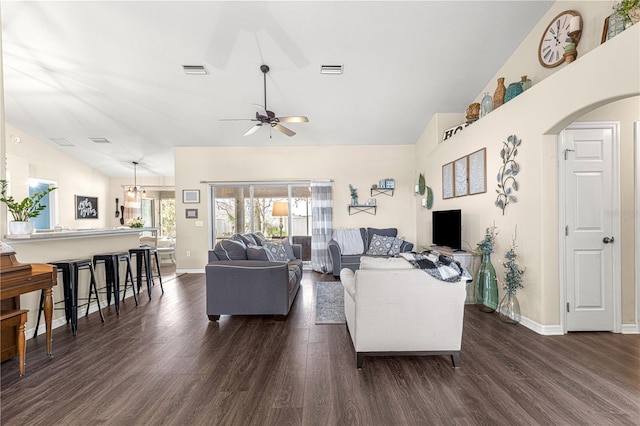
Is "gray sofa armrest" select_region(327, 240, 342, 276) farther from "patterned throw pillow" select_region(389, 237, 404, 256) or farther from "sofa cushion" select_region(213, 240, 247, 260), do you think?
"sofa cushion" select_region(213, 240, 247, 260)

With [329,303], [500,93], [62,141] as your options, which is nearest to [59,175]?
[62,141]

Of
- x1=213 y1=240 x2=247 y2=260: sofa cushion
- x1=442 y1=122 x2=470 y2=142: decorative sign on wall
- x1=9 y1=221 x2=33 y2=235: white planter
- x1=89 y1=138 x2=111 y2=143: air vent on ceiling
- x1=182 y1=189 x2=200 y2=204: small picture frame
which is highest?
x1=89 y1=138 x2=111 y2=143: air vent on ceiling

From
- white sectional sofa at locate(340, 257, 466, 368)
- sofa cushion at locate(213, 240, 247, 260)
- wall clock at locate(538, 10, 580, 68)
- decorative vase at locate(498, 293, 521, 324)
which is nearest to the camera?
white sectional sofa at locate(340, 257, 466, 368)

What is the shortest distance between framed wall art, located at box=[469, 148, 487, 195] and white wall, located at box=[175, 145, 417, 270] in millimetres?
2471

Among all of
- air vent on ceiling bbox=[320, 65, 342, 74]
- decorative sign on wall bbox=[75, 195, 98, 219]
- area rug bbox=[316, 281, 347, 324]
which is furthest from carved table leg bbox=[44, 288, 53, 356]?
decorative sign on wall bbox=[75, 195, 98, 219]

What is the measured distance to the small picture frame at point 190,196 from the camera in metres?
6.84

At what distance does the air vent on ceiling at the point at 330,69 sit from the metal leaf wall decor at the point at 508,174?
2.44 metres

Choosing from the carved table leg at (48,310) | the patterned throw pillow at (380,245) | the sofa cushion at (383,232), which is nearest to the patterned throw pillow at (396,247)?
the patterned throw pillow at (380,245)

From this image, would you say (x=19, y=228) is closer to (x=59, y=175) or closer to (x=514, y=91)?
(x=514, y=91)

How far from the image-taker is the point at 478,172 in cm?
416

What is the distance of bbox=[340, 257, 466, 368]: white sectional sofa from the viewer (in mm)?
2307

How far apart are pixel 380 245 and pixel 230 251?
3296 millimetres

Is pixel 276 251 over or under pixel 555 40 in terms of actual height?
under

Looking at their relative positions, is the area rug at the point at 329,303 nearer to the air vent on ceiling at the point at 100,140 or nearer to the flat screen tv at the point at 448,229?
the flat screen tv at the point at 448,229
